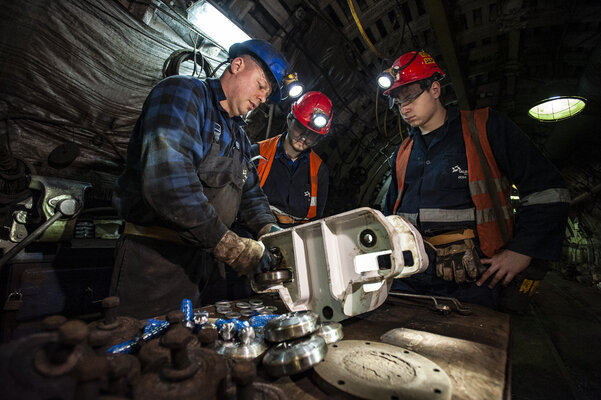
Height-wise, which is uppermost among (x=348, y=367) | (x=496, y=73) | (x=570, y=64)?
(x=496, y=73)

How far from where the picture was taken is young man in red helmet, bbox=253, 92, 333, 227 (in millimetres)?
3172

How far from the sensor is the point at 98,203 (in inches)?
107

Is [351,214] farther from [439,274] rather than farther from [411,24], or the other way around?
[411,24]

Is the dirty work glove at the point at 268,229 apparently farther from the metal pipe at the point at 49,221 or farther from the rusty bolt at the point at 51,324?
the rusty bolt at the point at 51,324

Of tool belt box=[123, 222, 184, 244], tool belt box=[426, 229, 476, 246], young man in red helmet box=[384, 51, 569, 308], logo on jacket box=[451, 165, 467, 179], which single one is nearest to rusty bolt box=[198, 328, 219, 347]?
tool belt box=[123, 222, 184, 244]

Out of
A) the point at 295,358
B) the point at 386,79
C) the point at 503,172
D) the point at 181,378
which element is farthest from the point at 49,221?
the point at 503,172

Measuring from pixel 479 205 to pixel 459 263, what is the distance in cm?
47

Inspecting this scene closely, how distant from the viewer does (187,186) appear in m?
1.26

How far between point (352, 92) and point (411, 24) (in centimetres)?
141

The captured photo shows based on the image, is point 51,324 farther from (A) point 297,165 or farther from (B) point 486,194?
(A) point 297,165

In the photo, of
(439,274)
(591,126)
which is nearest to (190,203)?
(439,274)

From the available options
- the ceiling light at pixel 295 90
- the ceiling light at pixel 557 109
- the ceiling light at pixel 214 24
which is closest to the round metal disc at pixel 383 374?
the ceiling light at pixel 295 90

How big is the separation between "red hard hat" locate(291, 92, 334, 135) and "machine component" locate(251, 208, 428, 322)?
7.10 feet

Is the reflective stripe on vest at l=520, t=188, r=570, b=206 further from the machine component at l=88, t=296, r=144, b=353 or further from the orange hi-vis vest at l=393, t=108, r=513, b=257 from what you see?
the machine component at l=88, t=296, r=144, b=353
